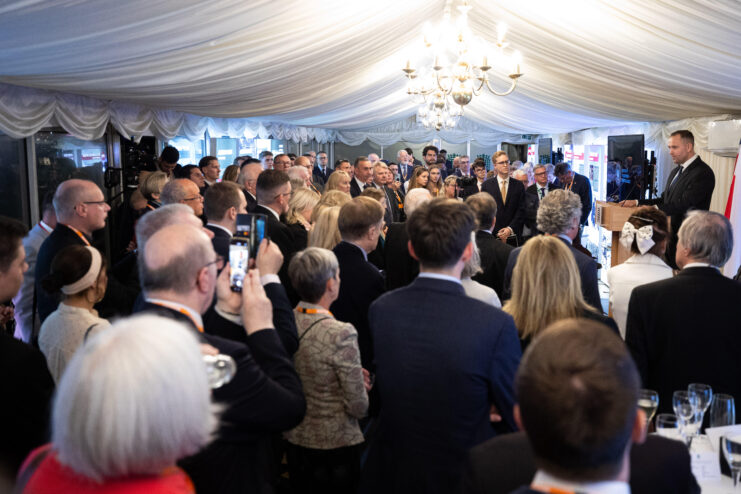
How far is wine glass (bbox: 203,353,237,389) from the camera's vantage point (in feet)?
4.40

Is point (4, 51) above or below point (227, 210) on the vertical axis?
above

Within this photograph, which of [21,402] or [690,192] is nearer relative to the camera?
[21,402]

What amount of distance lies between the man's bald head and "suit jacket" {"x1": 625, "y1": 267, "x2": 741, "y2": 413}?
5.98ft

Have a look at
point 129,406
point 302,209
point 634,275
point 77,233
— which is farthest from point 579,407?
point 302,209

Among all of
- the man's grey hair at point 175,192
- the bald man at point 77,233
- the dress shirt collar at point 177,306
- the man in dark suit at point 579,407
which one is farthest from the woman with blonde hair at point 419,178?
the man in dark suit at point 579,407

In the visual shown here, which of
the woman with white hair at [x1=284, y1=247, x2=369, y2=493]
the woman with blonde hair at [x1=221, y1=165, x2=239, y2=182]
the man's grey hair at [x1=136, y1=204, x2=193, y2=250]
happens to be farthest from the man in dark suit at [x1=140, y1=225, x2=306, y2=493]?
the woman with blonde hair at [x1=221, y1=165, x2=239, y2=182]

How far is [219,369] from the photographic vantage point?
1.35 metres

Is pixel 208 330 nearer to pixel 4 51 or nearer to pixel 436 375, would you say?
pixel 436 375

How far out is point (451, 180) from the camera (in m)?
7.25

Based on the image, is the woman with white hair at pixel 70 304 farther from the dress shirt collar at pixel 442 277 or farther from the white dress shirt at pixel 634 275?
the white dress shirt at pixel 634 275

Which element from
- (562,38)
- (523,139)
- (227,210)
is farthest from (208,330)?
(523,139)

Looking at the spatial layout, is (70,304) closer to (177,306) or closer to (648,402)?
(177,306)

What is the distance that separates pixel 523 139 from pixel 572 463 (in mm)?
21686

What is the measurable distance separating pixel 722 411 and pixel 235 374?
5.32ft
